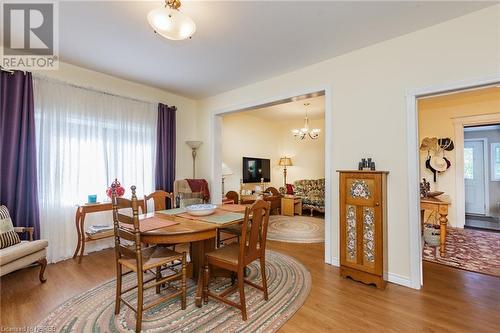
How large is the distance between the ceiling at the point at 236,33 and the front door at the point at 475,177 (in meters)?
5.61

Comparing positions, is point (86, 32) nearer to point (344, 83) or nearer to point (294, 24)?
point (294, 24)

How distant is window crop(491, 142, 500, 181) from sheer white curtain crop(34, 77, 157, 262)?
801 centimetres

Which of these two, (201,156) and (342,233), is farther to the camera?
(201,156)

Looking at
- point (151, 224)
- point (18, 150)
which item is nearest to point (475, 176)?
point (151, 224)

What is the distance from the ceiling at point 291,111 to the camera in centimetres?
540

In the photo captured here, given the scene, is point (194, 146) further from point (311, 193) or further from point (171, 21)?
point (311, 193)

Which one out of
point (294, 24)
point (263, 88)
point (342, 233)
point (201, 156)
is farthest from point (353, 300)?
point (201, 156)

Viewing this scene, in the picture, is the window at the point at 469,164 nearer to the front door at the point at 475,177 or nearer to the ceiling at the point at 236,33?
the front door at the point at 475,177

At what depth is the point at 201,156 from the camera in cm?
491

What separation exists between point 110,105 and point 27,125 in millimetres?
1063

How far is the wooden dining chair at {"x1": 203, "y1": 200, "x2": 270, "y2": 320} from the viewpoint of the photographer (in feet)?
6.28

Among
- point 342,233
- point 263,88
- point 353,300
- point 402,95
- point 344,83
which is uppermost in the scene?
point 263,88

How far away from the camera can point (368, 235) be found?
2512 millimetres

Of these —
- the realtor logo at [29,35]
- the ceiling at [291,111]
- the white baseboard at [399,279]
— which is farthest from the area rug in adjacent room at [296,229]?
the realtor logo at [29,35]
